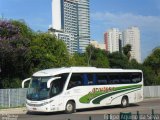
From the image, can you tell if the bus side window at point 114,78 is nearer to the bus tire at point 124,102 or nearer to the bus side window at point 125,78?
the bus side window at point 125,78

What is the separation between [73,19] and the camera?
7969 cm

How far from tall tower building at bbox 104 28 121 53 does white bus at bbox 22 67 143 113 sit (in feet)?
265

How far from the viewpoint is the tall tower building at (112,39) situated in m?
115

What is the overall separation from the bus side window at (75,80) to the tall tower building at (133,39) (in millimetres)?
91195

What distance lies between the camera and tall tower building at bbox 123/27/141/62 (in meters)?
120

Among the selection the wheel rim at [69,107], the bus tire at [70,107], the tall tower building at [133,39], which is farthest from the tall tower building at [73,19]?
the wheel rim at [69,107]

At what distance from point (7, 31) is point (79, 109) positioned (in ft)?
51.7

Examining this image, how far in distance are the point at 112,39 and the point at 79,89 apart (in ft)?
282

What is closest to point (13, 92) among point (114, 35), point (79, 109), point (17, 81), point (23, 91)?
point (23, 91)

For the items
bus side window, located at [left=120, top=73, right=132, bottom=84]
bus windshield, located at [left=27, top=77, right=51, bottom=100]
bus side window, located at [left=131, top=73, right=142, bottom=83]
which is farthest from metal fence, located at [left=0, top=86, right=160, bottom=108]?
bus side window, located at [left=131, top=73, right=142, bottom=83]

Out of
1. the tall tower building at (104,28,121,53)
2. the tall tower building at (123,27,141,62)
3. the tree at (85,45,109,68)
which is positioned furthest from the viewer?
the tall tower building at (123,27,141,62)

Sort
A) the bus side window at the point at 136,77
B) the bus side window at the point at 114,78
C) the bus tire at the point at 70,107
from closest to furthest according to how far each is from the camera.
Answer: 1. the bus tire at the point at 70,107
2. the bus side window at the point at 114,78
3. the bus side window at the point at 136,77

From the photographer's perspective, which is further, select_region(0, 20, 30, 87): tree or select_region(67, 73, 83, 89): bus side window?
select_region(0, 20, 30, 87): tree

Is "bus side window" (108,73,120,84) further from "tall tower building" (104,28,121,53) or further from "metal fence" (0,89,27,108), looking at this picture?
"tall tower building" (104,28,121,53)
